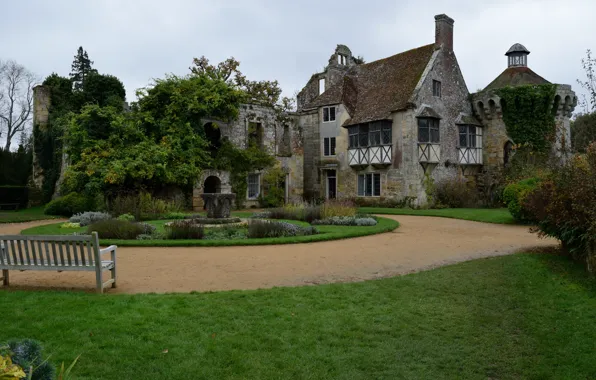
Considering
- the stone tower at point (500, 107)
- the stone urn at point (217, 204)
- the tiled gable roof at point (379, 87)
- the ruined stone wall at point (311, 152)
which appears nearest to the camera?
the stone urn at point (217, 204)

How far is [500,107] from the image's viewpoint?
28.6 metres

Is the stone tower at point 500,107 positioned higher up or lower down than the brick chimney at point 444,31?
lower down

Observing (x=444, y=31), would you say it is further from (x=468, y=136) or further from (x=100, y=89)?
(x=100, y=89)

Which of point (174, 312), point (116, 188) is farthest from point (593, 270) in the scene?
point (116, 188)

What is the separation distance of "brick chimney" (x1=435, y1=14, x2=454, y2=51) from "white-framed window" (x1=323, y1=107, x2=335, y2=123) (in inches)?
305

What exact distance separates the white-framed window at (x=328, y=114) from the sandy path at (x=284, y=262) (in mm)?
18884

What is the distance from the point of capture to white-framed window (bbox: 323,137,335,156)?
1240 inches

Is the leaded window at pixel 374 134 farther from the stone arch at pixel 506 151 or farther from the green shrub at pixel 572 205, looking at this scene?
the green shrub at pixel 572 205

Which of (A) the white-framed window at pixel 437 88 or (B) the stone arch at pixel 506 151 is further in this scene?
(B) the stone arch at pixel 506 151

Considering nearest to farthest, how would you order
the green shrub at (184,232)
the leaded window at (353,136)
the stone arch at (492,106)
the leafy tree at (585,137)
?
the leafy tree at (585,137) < the green shrub at (184,232) < the stone arch at (492,106) < the leaded window at (353,136)

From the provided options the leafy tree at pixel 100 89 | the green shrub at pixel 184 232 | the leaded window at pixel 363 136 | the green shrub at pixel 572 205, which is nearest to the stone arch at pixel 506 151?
the leaded window at pixel 363 136

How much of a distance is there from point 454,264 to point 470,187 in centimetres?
2069

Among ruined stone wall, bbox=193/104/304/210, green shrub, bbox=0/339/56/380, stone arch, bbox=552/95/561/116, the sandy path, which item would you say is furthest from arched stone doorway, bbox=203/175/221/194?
green shrub, bbox=0/339/56/380

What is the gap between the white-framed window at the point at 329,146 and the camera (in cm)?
3148
